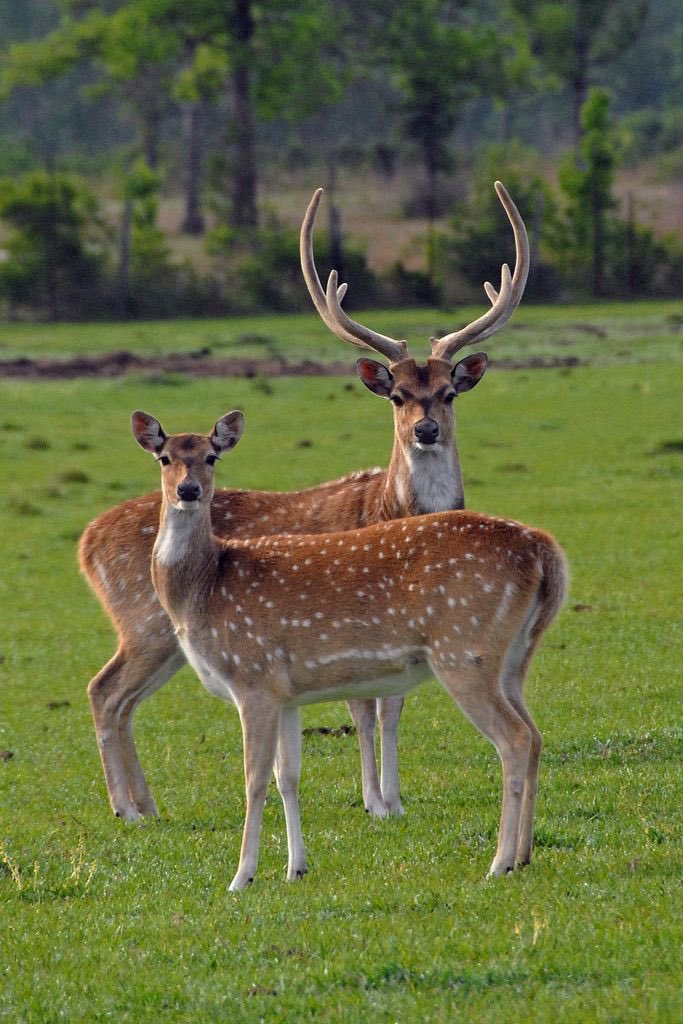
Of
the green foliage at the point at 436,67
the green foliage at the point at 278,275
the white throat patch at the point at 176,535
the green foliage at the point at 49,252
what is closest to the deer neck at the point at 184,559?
the white throat patch at the point at 176,535

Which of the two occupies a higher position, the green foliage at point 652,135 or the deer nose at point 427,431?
the green foliage at point 652,135

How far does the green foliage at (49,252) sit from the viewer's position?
35062 mm

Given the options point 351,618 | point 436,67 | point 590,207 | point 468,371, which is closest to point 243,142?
point 436,67

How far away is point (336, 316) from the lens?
9148 millimetres

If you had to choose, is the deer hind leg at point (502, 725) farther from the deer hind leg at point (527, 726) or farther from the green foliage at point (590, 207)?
the green foliage at point (590, 207)

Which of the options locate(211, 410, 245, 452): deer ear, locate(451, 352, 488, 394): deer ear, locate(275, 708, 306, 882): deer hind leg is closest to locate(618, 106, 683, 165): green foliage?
locate(451, 352, 488, 394): deer ear

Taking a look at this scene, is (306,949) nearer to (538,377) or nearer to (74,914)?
(74,914)

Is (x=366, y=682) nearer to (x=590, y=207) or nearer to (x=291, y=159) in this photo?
(x=590, y=207)

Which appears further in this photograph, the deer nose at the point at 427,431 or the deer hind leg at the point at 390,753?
the deer nose at the point at 427,431

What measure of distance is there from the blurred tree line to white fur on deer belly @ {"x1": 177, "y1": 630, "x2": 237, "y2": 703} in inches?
→ 1145

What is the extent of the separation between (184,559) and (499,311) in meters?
2.75

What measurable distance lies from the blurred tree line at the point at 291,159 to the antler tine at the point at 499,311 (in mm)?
26894

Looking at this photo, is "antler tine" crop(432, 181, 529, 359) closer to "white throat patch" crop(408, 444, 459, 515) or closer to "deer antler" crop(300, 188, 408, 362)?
"deer antler" crop(300, 188, 408, 362)

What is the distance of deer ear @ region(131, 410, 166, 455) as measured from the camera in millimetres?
7051
